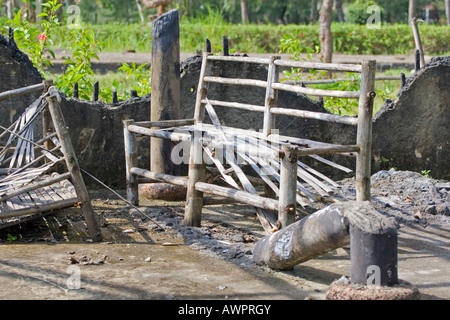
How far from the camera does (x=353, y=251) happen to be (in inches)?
148

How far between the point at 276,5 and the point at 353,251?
2792 cm

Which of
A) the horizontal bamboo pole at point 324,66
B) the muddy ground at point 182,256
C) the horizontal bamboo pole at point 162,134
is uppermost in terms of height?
the horizontal bamboo pole at point 324,66

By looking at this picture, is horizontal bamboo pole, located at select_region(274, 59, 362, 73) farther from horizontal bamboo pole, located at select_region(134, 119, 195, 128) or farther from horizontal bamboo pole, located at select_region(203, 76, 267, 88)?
horizontal bamboo pole, located at select_region(134, 119, 195, 128)

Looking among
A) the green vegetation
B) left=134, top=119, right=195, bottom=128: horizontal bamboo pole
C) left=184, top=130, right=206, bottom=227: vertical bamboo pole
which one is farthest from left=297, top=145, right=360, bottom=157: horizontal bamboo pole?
the green vegetation

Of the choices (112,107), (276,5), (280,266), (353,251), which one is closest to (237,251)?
(280,266)

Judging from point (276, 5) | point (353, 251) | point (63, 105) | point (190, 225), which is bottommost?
point (190, 225)

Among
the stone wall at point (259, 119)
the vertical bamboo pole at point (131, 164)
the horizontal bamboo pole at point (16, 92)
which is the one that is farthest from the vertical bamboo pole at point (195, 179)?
the stone wall at point (259, 119)

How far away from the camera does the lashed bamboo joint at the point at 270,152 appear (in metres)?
4.89

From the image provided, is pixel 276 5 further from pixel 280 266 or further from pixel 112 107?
pixel 280 266

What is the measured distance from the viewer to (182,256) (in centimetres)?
500

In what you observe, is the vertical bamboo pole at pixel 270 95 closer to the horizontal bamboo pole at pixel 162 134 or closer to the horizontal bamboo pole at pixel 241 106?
the horizontal bamboo pole at pixel 241 106

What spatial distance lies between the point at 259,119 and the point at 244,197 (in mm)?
2423

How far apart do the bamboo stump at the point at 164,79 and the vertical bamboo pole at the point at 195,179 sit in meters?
1.13
